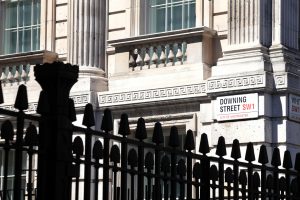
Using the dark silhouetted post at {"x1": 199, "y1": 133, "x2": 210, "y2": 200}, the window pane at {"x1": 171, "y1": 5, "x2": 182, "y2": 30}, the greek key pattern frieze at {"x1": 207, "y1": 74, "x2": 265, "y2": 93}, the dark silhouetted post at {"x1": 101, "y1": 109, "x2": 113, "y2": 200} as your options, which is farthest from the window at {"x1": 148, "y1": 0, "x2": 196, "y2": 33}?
the dark silhouetted post at {"x1": 101, "y1": 109, "x2": 113, "y2": 200}

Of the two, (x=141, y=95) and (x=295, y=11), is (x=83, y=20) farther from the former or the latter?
(x=295, y=11)

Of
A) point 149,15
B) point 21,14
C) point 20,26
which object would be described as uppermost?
point 21,14

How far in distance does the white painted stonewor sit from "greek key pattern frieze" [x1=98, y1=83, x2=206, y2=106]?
2.90 feet

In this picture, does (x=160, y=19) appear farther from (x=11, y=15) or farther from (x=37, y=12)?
(x=11, y=15)

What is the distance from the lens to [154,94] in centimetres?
2005

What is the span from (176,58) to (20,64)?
404cm

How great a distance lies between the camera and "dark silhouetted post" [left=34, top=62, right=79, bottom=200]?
271 inches

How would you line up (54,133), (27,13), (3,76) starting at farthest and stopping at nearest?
(27,13) → (3,76) → (54,133)

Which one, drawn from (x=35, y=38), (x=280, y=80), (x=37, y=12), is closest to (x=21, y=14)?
(x=37, y=12)

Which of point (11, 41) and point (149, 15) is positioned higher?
point (149, 15)

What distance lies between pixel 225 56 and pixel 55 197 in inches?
485

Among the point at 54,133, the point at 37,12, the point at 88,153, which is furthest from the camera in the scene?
the point at 37,12

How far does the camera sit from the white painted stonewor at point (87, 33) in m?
21.3

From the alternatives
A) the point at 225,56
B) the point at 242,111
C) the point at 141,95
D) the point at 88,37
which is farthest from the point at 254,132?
the point at 88,37
